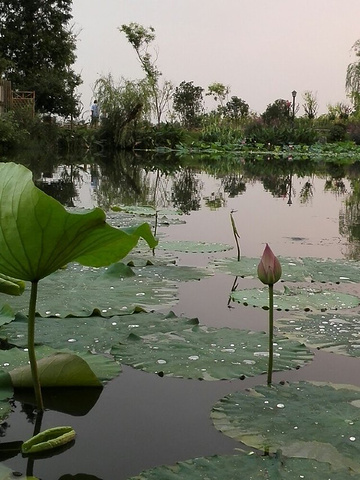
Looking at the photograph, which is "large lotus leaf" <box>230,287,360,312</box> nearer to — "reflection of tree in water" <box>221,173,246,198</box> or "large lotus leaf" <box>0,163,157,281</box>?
"large lotus leaf" <box>0,163,157,281</box>

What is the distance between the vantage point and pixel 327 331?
160cm

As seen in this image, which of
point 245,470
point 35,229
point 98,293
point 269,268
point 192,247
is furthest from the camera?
point 192,247

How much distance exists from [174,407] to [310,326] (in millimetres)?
599

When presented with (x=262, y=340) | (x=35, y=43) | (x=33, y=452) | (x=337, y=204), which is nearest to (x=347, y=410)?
(x=262, y=340)

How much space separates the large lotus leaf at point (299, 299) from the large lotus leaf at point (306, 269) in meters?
0.23

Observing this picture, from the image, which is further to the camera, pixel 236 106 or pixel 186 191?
Answer: pixel 236 106

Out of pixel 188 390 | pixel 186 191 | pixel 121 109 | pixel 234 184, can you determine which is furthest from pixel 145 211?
pixel 121 109

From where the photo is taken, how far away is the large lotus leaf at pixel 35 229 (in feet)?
3.20

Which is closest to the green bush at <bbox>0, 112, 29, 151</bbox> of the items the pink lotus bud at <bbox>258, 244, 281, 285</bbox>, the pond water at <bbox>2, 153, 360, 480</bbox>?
the pond water at <bbox>2, 153, 360, 480</bbox>

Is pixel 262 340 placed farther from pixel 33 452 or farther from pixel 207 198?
pixel 207 198

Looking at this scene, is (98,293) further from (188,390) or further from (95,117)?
(95,117)

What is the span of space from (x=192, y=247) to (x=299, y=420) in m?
1.85

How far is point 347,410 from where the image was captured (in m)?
1.09

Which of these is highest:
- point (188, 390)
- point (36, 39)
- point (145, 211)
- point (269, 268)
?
point (36, 39)
